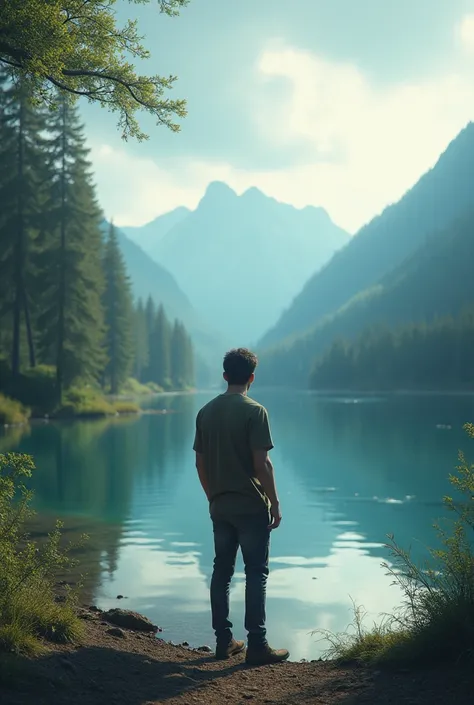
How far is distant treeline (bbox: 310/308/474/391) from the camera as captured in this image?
115 m

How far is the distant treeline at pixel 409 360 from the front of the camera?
114750mm

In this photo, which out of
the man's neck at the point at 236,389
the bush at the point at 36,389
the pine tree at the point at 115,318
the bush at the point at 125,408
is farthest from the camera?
the pine tree at the point at 115,318

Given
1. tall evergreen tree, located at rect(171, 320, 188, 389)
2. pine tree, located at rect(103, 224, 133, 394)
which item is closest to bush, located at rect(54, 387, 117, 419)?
pine tree, located at rect(103, 224, 133, 394)

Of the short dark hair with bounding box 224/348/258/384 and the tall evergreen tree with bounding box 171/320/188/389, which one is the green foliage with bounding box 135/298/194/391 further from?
the short dark hair with bounding box 224/348/258/384

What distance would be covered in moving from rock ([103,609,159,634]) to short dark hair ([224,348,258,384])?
2.83 metres

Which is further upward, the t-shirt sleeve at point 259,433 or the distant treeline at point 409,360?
the distant treeline at point 409,360

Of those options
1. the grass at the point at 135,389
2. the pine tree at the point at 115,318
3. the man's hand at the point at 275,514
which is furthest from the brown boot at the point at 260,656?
the grass at the point at 135,389

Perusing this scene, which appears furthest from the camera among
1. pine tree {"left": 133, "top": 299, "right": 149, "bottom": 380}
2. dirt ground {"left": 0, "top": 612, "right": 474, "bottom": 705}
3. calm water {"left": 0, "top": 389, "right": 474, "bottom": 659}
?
pine tree {"left": 133, "top": 299, "right": 149, "bottom": 380}

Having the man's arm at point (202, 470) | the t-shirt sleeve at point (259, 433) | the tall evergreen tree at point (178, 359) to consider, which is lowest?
the man's arm at point (202, 470)

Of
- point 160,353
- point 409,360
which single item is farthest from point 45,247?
point 409,360

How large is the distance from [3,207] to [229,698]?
4449cm

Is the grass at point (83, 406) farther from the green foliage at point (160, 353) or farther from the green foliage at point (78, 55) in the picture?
the green foliage at point (160, 353)

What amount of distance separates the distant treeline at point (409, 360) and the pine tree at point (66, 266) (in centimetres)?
7034

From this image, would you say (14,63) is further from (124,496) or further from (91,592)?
(124,496)
